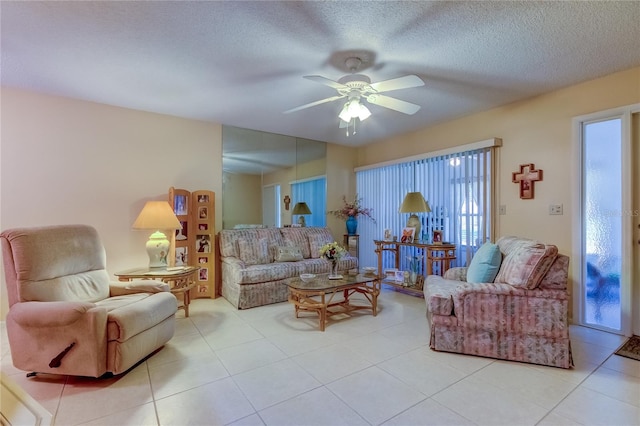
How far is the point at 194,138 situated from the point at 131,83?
125 centimetres

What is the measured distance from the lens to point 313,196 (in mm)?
5461

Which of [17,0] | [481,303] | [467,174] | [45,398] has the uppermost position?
[17,0]

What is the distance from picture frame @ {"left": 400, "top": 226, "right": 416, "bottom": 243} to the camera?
176 inches

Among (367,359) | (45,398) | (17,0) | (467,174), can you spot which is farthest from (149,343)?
(467,174)

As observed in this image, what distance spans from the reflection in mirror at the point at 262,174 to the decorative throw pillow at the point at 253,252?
46 cm

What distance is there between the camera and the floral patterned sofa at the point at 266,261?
369 cm

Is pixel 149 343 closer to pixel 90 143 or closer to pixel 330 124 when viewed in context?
pixel 90 143

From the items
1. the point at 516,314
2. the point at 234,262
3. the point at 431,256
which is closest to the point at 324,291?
the point at 234,262

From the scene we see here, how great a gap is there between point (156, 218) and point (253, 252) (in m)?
1.36

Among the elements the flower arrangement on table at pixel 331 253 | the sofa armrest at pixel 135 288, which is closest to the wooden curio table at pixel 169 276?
the sofa armrest at pixel 135 288

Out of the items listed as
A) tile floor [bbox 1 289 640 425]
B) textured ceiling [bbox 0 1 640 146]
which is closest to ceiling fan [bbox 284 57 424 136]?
textured ceiling [bbox 0 1 640 146]

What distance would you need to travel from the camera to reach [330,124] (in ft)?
14.5

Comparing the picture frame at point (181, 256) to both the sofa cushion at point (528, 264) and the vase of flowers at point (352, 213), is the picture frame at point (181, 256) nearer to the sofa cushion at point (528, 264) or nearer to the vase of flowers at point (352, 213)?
the vase of flowers at point (352, 213)

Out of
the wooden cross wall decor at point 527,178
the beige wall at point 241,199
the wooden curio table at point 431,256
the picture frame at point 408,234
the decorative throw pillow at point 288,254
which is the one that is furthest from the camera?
the beige wall at point 241,199
